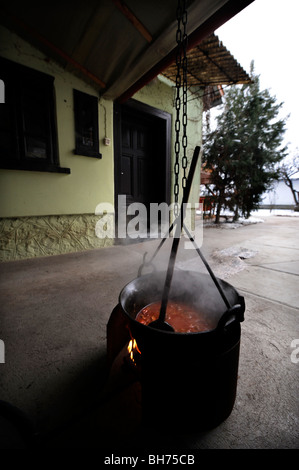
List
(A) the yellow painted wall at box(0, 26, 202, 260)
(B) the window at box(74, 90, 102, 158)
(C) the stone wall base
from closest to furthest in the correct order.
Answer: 1. (A) the yellow painted wall at box(0, 26, 202, 260)
2. (C) the stone wall base
3. (B) the window at box(74, 90, 102, 158)

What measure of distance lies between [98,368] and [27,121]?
4.08 m

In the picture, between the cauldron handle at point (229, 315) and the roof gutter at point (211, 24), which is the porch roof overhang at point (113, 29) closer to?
the roof gutter at point (211, 24)

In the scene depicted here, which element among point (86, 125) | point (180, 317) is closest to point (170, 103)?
point (86, 125)

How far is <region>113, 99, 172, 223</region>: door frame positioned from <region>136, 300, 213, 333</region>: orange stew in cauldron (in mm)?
3878

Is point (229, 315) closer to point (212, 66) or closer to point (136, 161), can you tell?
point (136, 161)

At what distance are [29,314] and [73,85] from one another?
13.5 feet

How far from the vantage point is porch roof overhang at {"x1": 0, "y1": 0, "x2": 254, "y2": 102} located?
255 cm

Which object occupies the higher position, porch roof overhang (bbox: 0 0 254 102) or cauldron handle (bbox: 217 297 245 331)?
porch roof overhang (bbox: 0 0 254 102)

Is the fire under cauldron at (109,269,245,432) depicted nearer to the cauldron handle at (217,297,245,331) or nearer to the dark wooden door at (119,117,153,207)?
the cauldron handle at (217,297,245,331)

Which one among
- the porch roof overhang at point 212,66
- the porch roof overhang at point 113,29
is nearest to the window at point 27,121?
the porch roof overhang at point 113,29

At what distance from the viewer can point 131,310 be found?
125cm

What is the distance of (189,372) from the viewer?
0.87 m

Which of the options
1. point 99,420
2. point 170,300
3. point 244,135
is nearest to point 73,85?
point 170,300

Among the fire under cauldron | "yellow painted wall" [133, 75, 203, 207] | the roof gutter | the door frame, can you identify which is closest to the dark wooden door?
the door frame
